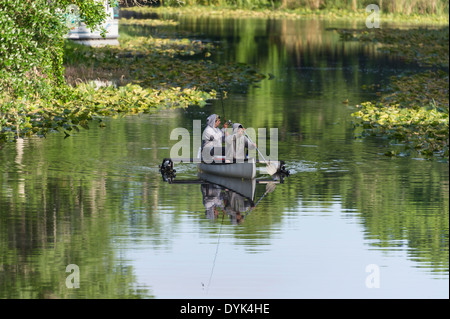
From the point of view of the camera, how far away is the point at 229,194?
69.5 ft

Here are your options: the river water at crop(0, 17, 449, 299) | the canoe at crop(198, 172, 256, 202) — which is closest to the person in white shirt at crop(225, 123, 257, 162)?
the canoe at crop(198, 172, 256, 202)

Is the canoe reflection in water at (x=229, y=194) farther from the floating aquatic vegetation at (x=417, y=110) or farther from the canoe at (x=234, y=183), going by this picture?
the floating aquatic vegetation at (x=417, y=110)

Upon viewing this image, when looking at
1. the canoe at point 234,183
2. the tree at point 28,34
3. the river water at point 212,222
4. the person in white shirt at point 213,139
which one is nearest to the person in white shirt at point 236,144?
the person in white shirt at point 213,139

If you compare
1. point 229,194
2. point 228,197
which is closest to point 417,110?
point 229,194

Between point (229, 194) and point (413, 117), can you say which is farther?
point (413, 117)

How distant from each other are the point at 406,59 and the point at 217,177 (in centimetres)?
3629

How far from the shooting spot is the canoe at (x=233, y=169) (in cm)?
2177

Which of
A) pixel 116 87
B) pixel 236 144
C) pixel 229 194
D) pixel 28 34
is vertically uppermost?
pixel 28 34

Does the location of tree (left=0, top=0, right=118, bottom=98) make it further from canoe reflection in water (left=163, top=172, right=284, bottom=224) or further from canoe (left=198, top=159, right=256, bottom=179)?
canoe (left=198, top=159, right=256, bottom=179)

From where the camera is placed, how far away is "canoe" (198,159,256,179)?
21766mm

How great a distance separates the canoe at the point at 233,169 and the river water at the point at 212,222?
30 cm

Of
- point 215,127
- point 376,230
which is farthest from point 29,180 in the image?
point 376,230

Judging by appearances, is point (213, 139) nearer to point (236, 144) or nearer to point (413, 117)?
point (236, 144)

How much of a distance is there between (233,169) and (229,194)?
1.07 metres
